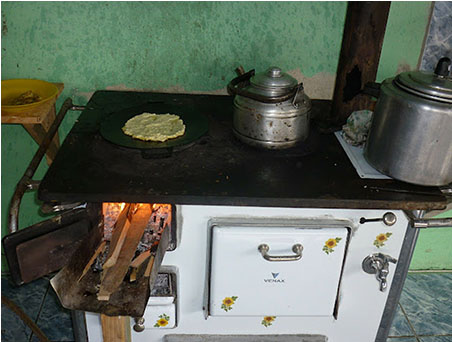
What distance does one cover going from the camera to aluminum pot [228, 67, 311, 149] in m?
1.71

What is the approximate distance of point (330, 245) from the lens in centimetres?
159

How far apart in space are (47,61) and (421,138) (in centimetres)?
162

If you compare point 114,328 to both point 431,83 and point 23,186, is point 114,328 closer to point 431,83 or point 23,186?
point 23,186

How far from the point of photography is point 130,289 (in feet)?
4.48

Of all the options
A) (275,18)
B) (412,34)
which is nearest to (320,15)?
(275,18)

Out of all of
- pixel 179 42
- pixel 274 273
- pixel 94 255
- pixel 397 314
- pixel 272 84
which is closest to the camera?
pixel 94 255

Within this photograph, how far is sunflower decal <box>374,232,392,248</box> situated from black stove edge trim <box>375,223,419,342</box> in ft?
0.28

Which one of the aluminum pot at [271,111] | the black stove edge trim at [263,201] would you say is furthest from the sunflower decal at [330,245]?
the aluminum pot at [271,111]

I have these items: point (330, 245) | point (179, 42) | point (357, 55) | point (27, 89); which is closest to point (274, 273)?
point (330, 245)

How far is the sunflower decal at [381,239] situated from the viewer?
169 centimetres

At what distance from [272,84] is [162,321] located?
100 cm

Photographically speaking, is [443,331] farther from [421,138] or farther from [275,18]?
[275,18]

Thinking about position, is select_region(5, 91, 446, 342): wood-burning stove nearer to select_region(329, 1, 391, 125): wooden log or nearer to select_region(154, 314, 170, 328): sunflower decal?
select_region(154, 314, 170, 328): sunflower decal

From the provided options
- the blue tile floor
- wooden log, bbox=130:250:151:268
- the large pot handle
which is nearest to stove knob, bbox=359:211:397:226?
the large pot handle
